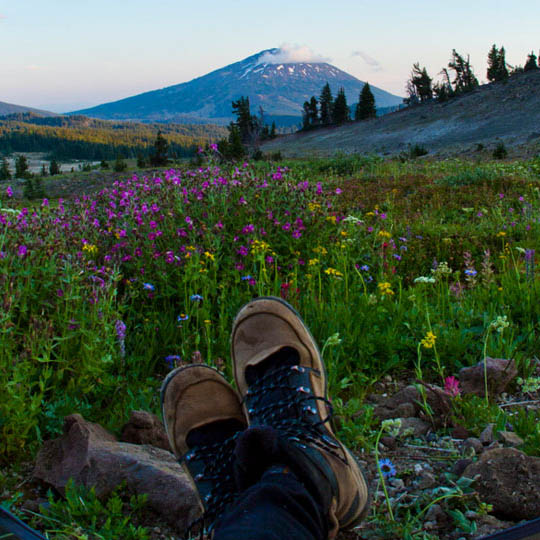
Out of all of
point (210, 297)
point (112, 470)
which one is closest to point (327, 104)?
point (210, 297)

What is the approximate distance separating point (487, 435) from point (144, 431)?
1.42 meters

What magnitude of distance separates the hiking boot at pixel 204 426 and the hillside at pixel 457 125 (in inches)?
904

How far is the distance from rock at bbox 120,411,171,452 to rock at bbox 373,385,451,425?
0.99 meters

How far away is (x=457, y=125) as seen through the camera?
114 feet

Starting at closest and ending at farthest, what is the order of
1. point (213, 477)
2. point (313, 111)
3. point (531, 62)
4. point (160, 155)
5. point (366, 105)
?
point (213, 477) → point (160, 155) → point (531, 62) → point (366, 105) → point (313, 111)

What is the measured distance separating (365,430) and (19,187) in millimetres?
18589

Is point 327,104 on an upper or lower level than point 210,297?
upper

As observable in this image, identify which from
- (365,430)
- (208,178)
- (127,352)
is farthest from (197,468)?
(208,178)

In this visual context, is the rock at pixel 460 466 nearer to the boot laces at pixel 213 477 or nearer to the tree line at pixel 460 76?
the boot laces at pixel 213 477

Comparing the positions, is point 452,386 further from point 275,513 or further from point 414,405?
point 275,513

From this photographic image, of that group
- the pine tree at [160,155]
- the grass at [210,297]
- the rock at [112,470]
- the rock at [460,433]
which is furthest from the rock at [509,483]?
the pine tree at [160,155]

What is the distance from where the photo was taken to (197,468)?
182 cm

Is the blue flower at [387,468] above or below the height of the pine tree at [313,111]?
below

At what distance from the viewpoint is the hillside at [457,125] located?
28.6 m
